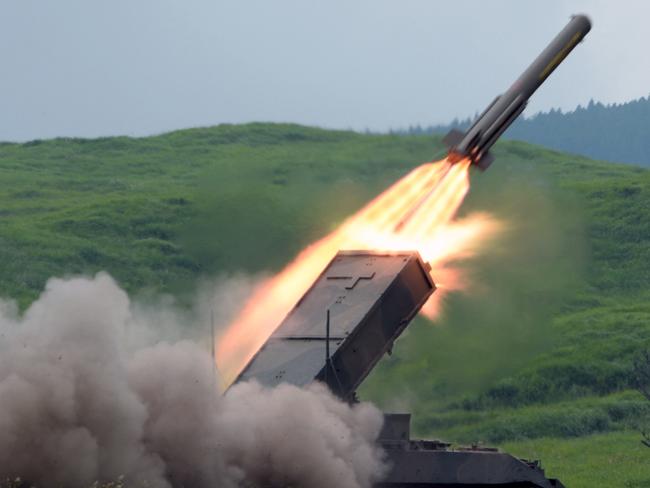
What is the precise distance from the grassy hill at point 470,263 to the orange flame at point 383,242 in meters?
6.90

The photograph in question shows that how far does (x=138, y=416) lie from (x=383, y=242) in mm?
6630

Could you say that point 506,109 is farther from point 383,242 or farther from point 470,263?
point 470,263

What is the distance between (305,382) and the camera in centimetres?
2409

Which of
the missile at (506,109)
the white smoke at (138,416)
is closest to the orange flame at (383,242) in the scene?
the missile at (506,109)

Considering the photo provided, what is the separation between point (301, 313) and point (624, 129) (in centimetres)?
14680

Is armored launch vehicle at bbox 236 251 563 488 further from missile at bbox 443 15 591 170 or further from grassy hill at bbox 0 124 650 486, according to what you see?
grassy hill at bbox 0 124 650 486

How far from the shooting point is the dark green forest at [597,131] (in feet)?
536

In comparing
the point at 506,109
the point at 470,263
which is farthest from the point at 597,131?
the point at 506,109

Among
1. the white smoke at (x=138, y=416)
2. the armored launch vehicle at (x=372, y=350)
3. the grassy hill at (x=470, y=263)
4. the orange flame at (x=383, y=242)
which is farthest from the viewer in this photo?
the grassy hill at (x=470, y=263)

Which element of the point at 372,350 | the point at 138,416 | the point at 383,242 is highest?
the point at 383,242

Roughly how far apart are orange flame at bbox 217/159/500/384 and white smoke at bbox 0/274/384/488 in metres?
2.41

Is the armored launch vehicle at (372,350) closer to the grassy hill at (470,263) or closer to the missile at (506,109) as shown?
the missile at (506,109)

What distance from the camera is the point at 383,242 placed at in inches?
1079

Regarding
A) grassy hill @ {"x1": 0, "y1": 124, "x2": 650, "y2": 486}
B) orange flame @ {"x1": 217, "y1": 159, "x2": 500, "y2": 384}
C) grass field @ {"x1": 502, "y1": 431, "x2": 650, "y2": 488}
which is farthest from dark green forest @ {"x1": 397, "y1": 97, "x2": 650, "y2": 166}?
orange flame @ {"x1": 217, "y1": 159, "x2": 500, "y2": 384}
